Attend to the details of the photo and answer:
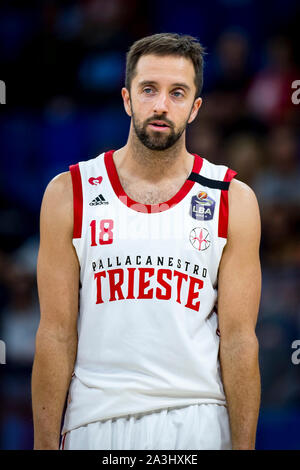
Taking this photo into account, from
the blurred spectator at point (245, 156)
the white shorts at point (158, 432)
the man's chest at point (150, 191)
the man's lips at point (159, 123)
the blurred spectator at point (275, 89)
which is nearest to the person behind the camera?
the white shorts at point (158, 432)

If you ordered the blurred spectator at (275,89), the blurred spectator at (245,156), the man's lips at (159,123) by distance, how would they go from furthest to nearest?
the blurred spectator at (275,89) < the blurred spectator at (245,156) < the man's lips at (159,123)

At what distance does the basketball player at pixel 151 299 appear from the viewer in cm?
358

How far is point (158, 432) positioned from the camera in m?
3.54

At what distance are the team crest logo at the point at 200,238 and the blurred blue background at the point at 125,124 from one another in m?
2.02

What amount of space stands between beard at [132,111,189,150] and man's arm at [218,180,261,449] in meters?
0.40

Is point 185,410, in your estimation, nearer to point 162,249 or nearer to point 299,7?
point 162,249

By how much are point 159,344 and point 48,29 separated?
513cm

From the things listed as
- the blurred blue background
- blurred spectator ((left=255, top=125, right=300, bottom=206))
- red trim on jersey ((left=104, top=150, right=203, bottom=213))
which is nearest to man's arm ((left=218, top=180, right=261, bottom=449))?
red trim on jersey ((left=104, top=150, right=203, bottom=213))

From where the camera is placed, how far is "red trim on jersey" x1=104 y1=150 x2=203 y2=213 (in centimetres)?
372

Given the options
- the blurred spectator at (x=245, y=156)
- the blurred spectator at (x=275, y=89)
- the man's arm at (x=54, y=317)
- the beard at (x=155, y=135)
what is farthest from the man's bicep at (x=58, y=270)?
the blurred spectator at (x=275, y=89)

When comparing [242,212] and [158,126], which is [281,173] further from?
[158,126]

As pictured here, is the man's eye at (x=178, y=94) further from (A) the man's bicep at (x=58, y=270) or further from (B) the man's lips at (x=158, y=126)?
(A) the man's bicep at (x=58, y=270)

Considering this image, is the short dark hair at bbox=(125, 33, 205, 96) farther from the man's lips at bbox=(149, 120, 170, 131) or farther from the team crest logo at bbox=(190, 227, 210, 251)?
the team crest logo at bbox=(190, 227, 210, 251)
